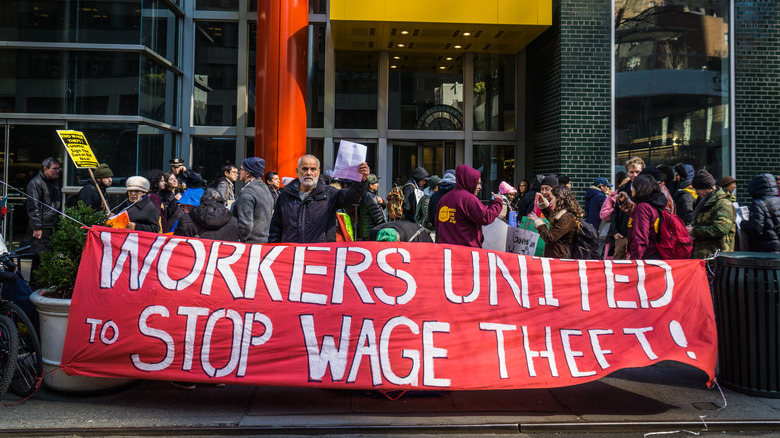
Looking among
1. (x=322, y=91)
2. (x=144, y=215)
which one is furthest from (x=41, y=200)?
(x=322, y=91)

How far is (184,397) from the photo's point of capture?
4.83m

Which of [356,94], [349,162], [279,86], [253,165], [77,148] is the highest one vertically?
[356,94]

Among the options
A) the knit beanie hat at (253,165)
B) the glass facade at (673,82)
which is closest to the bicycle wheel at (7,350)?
the knit beanie hat at (253,165)

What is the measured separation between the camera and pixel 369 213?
27.6 feet

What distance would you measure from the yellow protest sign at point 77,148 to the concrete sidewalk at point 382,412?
2480 millimetres

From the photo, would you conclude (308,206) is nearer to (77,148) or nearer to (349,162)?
(349,162)

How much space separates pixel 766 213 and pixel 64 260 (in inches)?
290

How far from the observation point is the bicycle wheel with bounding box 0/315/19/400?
4508 mm

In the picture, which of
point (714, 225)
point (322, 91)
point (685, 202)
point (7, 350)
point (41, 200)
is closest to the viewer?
point (7, 350)

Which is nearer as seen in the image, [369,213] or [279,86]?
[369,213]

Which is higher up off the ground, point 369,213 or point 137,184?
point 137,184

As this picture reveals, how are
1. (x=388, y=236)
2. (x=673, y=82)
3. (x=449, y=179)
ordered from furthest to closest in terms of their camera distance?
(x=673, y=82) < (x=449, y=179) < (x=388, y=236)

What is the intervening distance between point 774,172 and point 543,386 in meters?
10.1

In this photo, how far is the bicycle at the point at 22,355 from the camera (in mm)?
4609
